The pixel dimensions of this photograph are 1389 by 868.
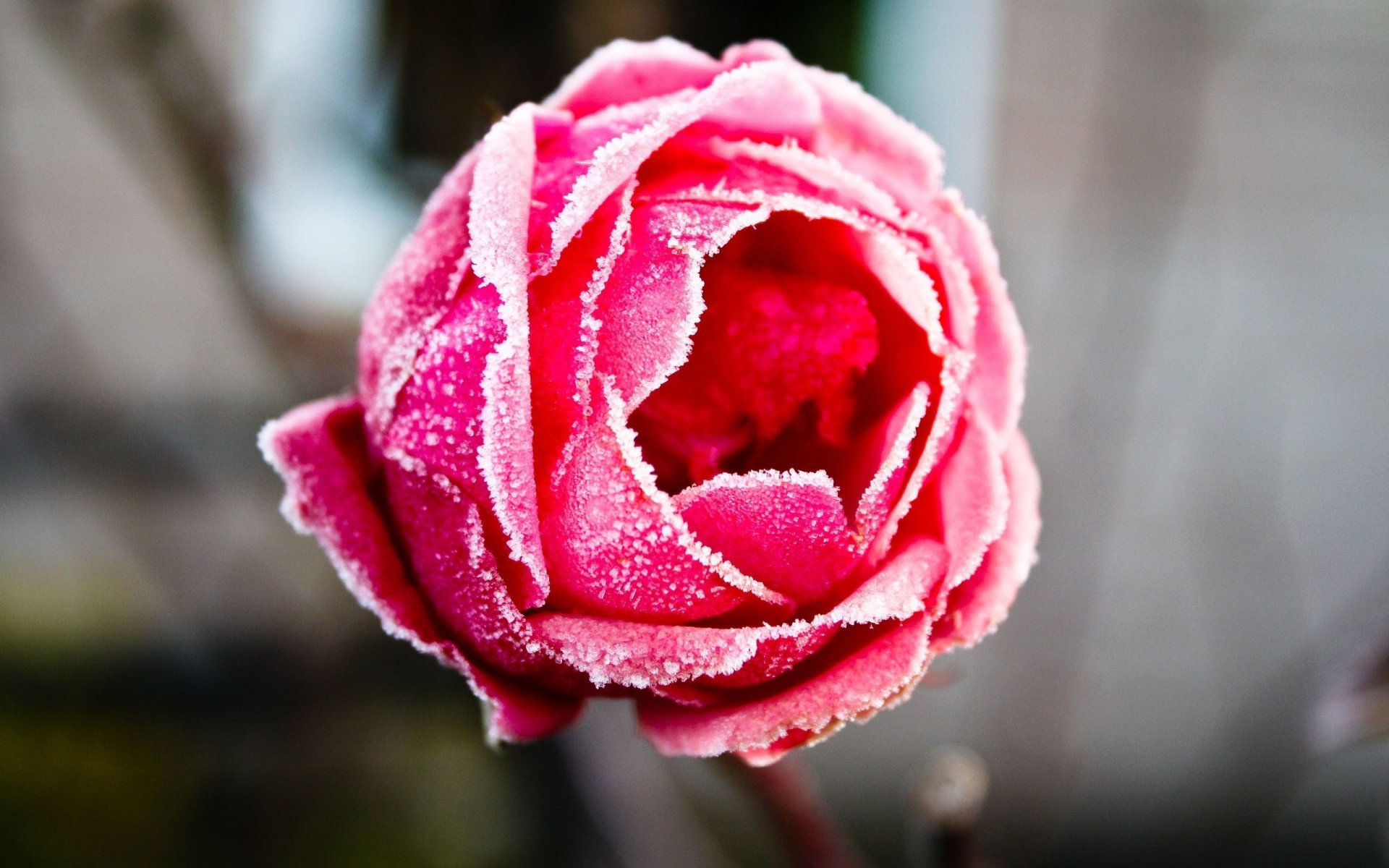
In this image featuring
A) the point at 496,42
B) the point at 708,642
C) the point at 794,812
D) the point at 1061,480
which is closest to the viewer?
the point at 708,642

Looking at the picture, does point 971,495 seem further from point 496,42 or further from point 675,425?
point 496,42

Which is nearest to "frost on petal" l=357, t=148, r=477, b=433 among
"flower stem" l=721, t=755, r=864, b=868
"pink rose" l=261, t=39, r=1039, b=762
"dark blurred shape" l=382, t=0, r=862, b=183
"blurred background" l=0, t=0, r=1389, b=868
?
"pink rose" l=261, t=39, r=1039, b=762

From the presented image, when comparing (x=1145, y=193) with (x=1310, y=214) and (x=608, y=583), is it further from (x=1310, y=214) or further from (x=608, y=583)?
(x=608, y=583)

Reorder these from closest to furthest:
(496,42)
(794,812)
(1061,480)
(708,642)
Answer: (708,642) → (794,812) → (496,42) → (1061,480)

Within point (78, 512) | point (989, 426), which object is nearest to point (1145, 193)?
point (989, 426)

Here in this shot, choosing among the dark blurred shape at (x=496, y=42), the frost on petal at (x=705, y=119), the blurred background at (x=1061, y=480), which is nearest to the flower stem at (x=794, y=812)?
the frost on petal at (x=705, y=119)

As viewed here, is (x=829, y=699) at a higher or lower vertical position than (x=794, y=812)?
higher

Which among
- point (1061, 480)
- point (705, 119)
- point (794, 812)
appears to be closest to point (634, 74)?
point (705, 119)

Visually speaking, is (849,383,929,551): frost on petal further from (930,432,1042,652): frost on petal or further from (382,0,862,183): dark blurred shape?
(382,0,862,183): dark blurred shape
